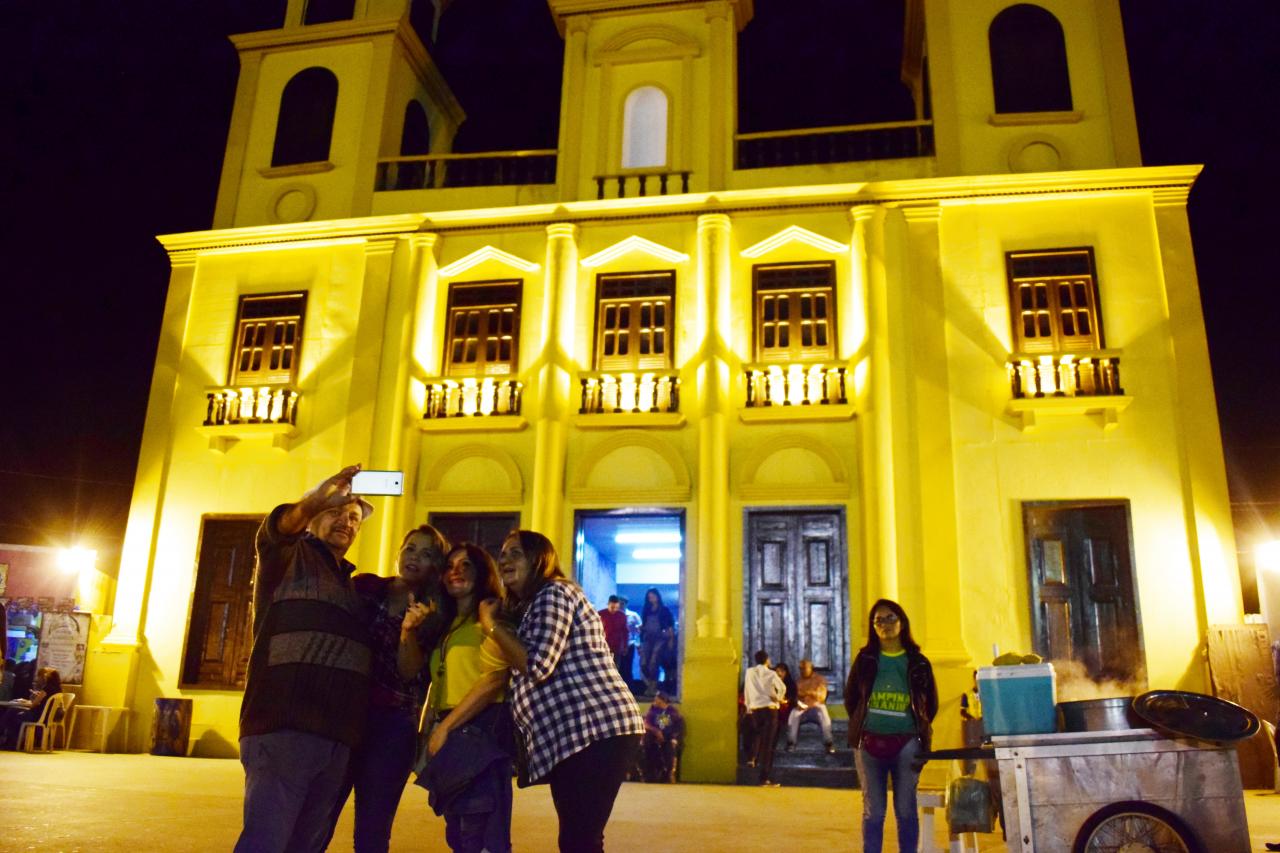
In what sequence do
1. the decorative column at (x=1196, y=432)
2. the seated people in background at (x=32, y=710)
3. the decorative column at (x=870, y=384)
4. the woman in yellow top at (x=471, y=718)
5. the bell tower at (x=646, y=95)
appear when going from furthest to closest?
the bell tower at (x=646, y=95) → the seated people in background at (x=32, y=710) → the decorative column at (x=870, y=384) → the decorative column at (x=1196, y=432) → the woman in yellow top at (x=471, y=718)

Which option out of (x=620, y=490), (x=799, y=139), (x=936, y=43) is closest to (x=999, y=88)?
(x=936, y=43)

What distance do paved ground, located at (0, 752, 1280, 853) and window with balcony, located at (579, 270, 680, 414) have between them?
Result: 4.85m

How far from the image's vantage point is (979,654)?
1108 centimetres

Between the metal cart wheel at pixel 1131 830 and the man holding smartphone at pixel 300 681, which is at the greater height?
the man holding smartphone at pixel 300 681

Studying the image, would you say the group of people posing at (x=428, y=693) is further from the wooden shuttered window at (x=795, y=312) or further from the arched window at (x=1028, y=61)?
the arched window at (x=1028, y=61)

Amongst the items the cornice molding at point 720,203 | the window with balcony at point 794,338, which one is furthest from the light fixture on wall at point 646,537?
the cornice molding at point 720,203

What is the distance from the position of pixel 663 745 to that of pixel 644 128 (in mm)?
8907

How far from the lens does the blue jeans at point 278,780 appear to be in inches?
124

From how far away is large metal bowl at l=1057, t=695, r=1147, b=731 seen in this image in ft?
14.3

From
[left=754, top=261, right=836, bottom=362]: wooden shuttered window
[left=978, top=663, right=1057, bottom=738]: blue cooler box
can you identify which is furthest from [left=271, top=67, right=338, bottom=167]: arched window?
[left=978, top=663, right=1057, bottom=738]: blue cooler box

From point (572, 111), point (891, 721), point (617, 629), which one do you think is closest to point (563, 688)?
→ point (891, 721)

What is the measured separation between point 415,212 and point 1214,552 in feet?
37.6

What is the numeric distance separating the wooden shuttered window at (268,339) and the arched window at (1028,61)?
10512 mm

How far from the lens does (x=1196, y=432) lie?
1135 cm
